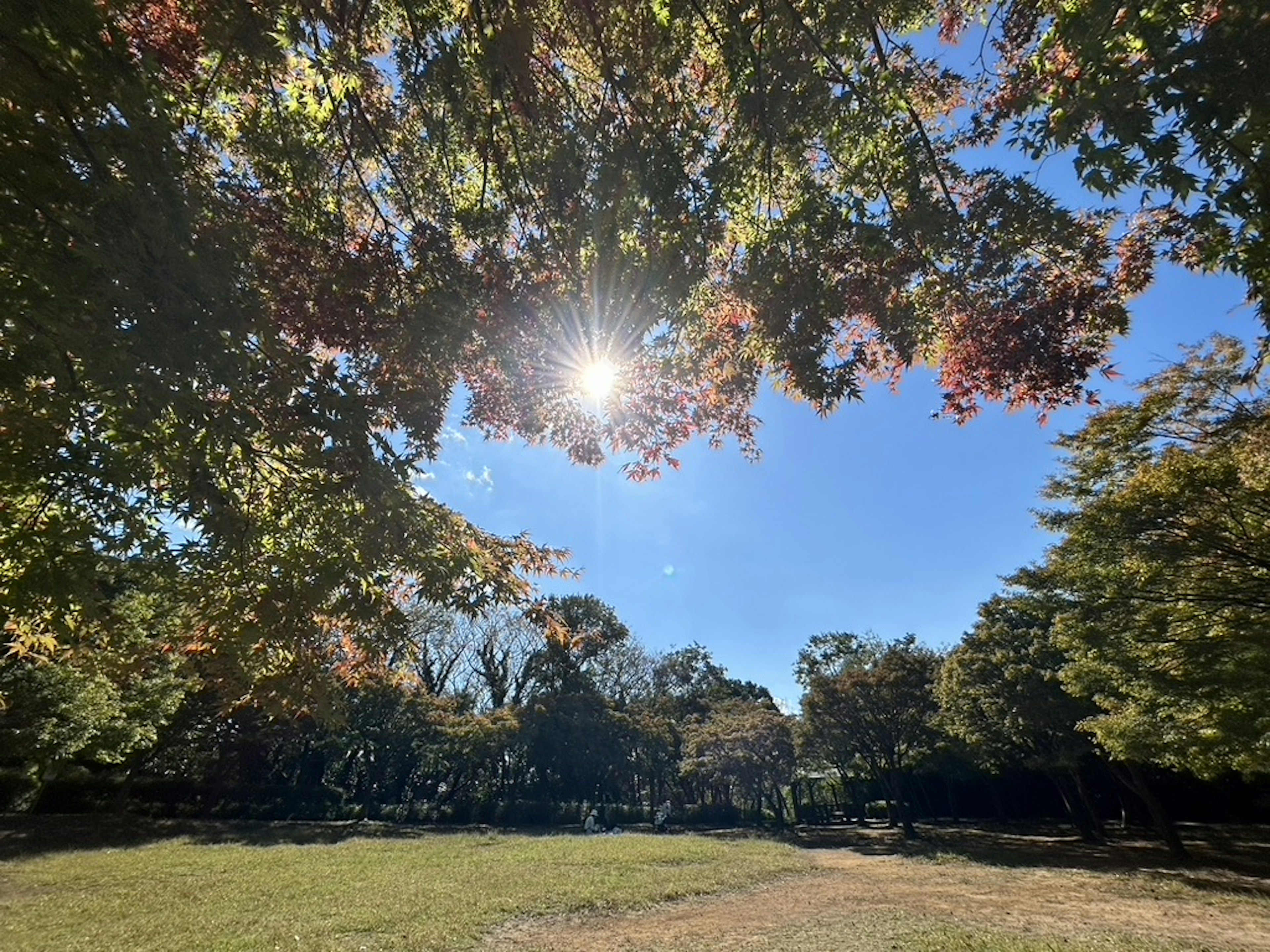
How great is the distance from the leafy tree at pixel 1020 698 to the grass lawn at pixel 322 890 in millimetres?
7913

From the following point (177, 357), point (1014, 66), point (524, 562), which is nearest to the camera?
point (177, 357)

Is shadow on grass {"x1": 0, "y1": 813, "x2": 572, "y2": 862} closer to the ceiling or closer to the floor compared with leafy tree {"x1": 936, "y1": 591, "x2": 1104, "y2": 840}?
closer to the floor

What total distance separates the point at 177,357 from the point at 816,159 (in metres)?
4.80

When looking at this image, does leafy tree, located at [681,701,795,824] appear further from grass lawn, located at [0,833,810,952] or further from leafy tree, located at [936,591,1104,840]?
grass lawn, located at [0,833,810,952]

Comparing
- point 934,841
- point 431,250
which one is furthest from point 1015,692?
point 431,250

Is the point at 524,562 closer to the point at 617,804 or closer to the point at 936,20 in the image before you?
the point at 936,20

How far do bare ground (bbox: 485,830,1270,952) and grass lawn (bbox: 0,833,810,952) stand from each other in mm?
1039

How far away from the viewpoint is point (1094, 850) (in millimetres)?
16812

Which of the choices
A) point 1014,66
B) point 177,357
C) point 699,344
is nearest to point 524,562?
point 699,344

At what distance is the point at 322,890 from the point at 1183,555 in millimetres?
15282

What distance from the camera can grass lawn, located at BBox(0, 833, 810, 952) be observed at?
6.82 m

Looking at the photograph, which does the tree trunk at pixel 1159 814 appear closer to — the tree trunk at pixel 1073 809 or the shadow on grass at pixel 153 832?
the tree trunk at pixel 1073 809

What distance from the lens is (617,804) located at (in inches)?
1325

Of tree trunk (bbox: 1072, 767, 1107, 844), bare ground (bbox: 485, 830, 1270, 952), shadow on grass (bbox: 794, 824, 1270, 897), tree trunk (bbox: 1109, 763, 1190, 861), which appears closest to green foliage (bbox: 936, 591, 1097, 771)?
tree trunk (bbox: 1072, 767, 1107, 844)
